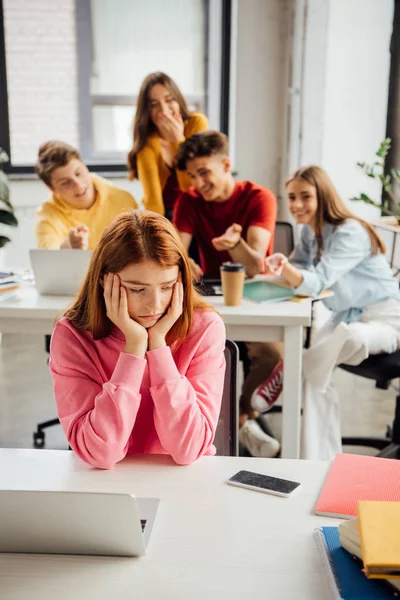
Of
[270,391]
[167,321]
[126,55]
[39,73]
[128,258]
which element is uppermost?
[126,55]

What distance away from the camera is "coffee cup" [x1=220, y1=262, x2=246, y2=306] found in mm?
2232

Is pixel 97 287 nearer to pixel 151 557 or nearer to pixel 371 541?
pixel 151 557

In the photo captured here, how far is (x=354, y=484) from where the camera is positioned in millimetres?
1106

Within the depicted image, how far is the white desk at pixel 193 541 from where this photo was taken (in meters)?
0.87

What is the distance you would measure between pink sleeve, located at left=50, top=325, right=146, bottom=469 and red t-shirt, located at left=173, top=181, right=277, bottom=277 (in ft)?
4.86

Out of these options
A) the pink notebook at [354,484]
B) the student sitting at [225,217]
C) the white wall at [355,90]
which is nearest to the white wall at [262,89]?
the white wall at [355,90]

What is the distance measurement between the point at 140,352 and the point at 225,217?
1564mm

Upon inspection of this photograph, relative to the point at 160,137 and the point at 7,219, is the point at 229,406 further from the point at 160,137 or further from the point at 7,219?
the point at 160,137

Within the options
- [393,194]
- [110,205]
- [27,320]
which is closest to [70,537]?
[27,320]

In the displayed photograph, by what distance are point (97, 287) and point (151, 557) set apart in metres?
0.56

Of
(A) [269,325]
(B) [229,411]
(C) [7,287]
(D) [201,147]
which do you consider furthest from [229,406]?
(D) [201,147]

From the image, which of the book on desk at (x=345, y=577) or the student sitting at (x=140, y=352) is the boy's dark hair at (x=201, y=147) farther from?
the book on desk at (x=345, y=577)

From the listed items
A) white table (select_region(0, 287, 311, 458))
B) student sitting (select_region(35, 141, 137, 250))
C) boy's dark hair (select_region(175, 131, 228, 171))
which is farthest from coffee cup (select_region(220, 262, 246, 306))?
student sitting (select_region(35, 141, 137, 250))

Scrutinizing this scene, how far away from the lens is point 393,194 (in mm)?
3838
